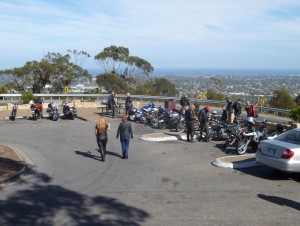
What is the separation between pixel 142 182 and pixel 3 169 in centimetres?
408

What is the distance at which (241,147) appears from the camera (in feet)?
49.8

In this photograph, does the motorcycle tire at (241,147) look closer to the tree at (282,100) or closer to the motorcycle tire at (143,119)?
the motorcycle tire at (143,119)

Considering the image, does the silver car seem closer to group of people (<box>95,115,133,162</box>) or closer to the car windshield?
the car windshield

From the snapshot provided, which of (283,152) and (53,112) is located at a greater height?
(283,152)

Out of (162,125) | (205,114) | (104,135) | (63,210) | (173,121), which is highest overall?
(205,114)

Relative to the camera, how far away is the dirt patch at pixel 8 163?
479 inches

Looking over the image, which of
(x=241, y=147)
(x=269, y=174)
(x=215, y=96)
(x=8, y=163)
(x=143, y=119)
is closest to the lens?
(x=269, y=174)

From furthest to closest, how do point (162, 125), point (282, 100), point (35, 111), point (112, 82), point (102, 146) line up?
1. point (112, 82)
2. point (282, 100)
3. point (35, 111)
4. point (162, 125)
5. point (102, 146)

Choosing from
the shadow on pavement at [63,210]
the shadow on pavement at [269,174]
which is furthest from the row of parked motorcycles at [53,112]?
the shadow on pavement at [63,210]

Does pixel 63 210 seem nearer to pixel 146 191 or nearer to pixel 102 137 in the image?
pixel 146 191

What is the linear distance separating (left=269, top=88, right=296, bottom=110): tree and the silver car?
21040 mm

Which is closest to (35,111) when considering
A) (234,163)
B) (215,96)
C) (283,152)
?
(234,163)

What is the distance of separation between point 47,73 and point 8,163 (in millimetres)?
33224

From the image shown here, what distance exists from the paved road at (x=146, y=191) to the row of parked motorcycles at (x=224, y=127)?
0.83 meters
